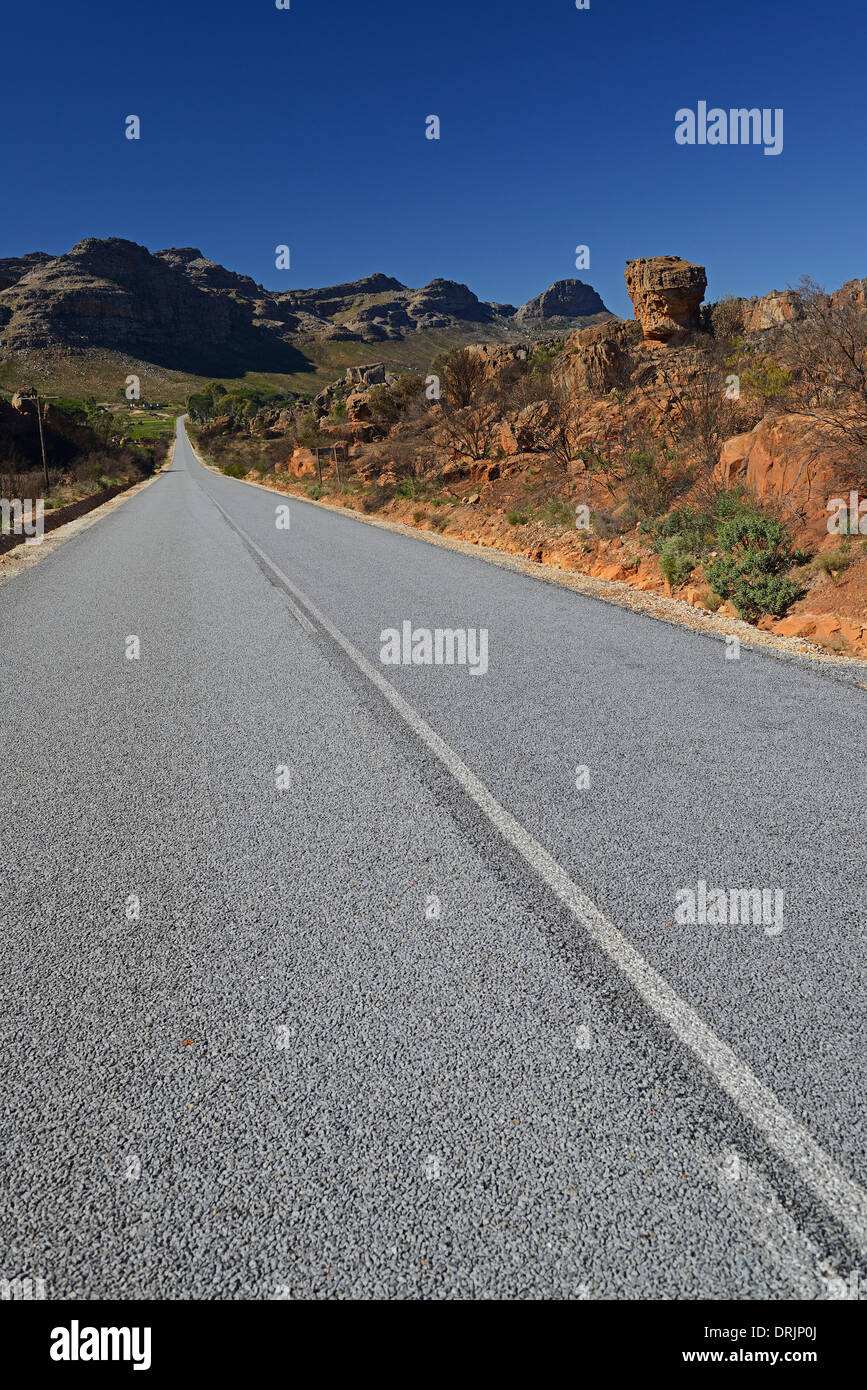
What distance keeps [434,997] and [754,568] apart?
7611 mm

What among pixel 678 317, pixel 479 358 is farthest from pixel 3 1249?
pixel 479 358

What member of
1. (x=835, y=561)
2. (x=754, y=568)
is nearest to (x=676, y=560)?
(x=754, y=568)

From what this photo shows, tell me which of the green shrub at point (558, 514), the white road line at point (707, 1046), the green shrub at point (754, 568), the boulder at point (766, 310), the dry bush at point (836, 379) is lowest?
the white road line at point (707, 1046)

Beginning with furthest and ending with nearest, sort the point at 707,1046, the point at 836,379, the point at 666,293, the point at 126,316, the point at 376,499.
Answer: the point at 126,316, the point at 376,499, the point at 666,293, the point at 836,379, the point at 707,1046

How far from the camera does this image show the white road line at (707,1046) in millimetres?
1863

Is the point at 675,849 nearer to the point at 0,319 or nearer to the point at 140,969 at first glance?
the point at 140,969

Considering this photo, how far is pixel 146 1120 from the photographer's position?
210 centimetres

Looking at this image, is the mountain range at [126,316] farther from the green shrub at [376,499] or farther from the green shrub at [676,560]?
the green shrub at [676,560]

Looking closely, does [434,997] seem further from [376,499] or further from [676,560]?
[376,499]

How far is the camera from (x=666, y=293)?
A: 2608cm

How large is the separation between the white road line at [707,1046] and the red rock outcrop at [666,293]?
27.0 metres

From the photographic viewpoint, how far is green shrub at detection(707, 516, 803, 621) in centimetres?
824

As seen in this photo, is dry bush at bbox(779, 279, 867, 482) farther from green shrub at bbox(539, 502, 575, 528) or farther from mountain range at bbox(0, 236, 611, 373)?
mountain range at bbox(0, 236, 611, 373)

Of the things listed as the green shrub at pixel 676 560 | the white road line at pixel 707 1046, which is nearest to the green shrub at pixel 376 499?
the green shrub at pixel 676 560
